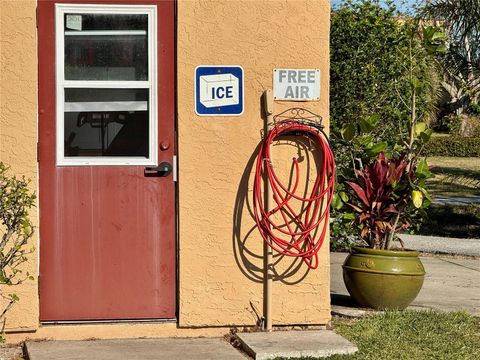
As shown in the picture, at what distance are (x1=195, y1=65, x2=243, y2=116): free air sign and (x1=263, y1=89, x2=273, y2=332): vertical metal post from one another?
0.22 metres

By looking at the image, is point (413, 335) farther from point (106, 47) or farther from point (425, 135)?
point (106, 47)

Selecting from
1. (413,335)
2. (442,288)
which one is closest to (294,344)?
(413,335)

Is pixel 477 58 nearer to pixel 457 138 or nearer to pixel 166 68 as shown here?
pixel 166 68

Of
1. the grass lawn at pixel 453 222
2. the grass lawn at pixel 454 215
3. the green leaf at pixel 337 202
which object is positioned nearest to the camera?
the green leaf at pixel 337 202

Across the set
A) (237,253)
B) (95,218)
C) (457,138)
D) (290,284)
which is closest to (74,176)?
(95,218)

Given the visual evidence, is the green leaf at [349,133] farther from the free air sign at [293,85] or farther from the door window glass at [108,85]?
the door window glass at [108,85]

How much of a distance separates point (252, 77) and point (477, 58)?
8.69 metres

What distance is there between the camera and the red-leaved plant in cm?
794

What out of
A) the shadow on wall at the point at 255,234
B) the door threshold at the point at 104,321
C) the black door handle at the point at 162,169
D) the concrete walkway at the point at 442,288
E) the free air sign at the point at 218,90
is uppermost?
the free air sign at the point at 218,90

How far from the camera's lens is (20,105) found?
6691 millimetres

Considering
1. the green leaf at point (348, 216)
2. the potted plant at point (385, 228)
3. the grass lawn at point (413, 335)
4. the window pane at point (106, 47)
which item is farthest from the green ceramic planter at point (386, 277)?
the window pane at point (106, 47)

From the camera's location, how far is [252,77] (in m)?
7.04

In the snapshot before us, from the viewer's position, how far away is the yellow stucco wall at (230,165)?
22.7 feet

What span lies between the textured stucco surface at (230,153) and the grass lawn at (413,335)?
1.70ft
